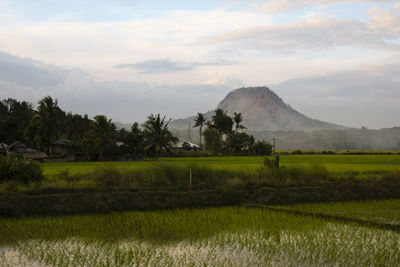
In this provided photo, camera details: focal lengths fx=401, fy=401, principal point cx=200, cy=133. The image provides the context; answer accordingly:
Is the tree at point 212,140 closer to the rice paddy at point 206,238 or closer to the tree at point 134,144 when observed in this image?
the tree at point 134,144

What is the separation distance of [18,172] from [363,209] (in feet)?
46.8

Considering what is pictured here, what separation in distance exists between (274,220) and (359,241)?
336 centimetres

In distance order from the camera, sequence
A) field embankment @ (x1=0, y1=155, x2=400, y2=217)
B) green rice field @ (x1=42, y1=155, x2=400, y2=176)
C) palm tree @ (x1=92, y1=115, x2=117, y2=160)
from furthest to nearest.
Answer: palm tree @ (x1=92, y1=115, x2=117, y2=160), green rice field @ (x1=42, y1=155, x2=400, y2=176), field embankment @ (x1=0, y1=155, x2=400, y2=217)

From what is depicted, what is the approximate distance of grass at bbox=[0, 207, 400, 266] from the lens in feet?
26.6

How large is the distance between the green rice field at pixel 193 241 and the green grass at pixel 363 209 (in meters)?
0.58

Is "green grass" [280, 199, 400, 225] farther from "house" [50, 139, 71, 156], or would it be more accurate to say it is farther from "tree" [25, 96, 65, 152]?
"house" [50, 139, 71, 156]

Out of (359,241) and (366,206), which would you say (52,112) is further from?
(359,241)

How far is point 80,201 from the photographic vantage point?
14.9 m

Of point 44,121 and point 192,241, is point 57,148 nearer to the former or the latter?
point 44,121

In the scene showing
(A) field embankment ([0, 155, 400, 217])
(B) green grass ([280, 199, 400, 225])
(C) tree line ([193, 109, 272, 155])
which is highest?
(C) tree line ([193, 109, 272, 155])

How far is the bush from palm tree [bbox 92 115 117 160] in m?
36.2

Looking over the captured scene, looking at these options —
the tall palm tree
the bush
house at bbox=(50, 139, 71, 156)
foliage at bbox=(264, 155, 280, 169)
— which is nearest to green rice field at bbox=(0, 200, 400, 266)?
the bush

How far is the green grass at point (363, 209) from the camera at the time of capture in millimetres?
12945

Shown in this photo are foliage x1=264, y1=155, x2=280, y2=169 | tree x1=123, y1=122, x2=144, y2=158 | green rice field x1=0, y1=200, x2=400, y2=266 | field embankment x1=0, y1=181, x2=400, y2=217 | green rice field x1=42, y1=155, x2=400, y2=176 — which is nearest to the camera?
green rice field x1=0, y1=200, x2=400, y2=266
